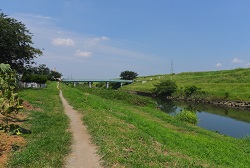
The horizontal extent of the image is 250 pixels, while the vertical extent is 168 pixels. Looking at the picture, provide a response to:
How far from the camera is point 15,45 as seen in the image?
47.9 meters

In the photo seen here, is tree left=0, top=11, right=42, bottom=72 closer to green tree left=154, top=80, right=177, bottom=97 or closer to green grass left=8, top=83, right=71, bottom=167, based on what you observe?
green grass left=8, top=83, right=71, bottom=167

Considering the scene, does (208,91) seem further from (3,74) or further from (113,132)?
(3,74)

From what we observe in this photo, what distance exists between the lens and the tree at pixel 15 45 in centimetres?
→ 4538

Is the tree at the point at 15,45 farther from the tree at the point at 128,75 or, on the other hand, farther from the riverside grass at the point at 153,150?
the tree at the point at 128,75

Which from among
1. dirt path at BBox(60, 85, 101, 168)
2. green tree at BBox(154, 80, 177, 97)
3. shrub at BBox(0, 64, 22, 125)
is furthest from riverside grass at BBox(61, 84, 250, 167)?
green tree at BBox(154, 80, 177, 97)

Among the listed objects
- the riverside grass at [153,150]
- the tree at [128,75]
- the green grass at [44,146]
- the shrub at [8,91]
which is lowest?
the riverside grass at [153,150]

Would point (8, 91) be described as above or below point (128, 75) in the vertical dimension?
below

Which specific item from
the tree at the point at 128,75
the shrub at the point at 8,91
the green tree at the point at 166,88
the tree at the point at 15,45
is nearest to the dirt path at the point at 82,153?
the shrub at the point at 8,91

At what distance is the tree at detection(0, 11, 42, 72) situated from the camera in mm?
45375

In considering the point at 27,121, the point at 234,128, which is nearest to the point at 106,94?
the point at 234,128

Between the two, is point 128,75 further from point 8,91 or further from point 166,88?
point 8,91

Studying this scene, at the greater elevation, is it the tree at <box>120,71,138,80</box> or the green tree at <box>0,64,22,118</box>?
the tree at <box>120,71,138,80</box>

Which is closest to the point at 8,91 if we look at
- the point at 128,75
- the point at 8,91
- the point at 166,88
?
the point at 8,91

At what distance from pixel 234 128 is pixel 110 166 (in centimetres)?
2985
